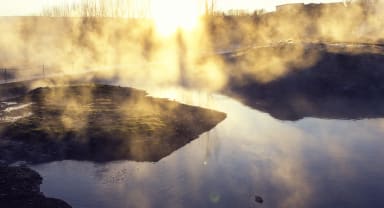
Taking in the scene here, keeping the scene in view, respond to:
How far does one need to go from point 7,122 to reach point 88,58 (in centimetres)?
1520

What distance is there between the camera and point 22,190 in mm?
9102

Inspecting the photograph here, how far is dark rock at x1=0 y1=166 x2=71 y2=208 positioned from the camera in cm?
856

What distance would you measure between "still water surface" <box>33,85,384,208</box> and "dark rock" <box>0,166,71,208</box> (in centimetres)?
26

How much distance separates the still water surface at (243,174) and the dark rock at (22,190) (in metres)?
0.26

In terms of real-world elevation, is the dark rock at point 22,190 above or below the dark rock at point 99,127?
below

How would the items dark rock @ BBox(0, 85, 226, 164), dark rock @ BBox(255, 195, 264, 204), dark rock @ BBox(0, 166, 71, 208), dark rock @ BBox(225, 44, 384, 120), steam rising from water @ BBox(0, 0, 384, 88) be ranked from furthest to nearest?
steam rising from water @ BBox(0, 0, 384, 88), dark rock @ BBox(225, 44, 384, 120), dark rock @ BBox(0, 85, 226, 164), dark rock @ BBox(255, 195, 264, 204), dark rock @ BBox(0, 166, 71, 208)

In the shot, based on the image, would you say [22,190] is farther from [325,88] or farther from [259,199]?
[325,88]

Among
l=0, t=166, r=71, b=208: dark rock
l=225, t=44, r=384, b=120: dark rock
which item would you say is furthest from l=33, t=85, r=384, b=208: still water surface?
l=225, t=44, r=384, b=120: dark rock

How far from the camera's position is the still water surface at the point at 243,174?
30.2 feet

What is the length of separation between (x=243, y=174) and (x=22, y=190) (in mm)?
5312

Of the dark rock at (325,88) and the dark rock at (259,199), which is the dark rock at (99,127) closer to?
the dark rock at (259,199)

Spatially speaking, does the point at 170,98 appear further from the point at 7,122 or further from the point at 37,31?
the point at 37,31

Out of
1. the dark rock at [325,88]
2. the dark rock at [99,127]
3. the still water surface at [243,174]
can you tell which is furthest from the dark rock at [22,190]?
the dark rock at [325,88]

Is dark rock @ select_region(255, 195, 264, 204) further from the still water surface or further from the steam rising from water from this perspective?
the steam rising from water
